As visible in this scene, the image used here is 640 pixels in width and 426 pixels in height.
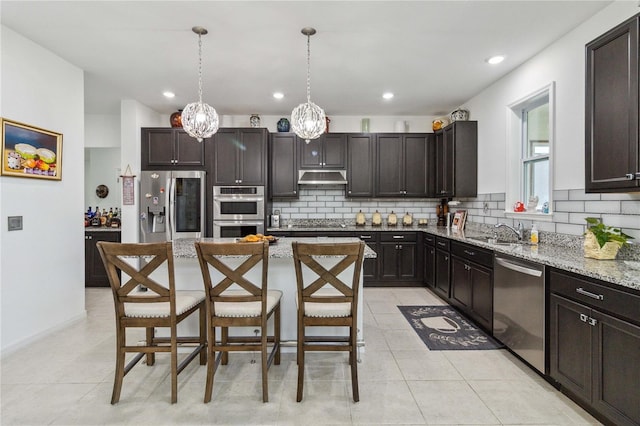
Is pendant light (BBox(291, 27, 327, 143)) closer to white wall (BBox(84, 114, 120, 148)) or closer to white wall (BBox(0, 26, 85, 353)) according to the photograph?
white wall (BBox(0, 26, 85, 353))

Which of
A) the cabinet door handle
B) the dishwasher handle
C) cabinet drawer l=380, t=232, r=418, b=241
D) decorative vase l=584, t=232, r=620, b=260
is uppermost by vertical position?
decorative vase l=584, t=232, r=620, b=260

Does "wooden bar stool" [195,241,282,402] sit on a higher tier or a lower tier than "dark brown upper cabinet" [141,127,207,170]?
lower

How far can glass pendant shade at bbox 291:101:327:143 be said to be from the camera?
9.52 ft

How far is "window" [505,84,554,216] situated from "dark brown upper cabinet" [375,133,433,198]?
62.6 inches

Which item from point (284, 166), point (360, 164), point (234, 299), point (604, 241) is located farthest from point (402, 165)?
point (234, 299)

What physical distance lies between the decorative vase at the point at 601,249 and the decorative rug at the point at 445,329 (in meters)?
1.15

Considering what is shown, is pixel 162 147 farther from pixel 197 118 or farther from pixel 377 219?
pixel 377 219

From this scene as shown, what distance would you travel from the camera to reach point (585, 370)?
1.92 metres

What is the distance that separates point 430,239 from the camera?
182 inches

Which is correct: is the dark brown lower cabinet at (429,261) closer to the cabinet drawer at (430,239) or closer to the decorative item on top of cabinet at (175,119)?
the cabinet drawer at (430,239)

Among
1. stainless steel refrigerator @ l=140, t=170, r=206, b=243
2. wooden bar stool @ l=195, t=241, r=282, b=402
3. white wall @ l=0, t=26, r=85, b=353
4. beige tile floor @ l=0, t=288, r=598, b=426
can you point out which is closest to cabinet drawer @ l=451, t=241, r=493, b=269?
beige tile floor @ l=0, t=288, r=598, b=426

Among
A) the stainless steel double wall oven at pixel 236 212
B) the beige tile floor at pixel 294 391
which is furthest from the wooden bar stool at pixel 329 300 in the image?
the stainless steel double wall oven at pixel 236 212

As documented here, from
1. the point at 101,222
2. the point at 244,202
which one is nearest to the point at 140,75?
the point at 244,202

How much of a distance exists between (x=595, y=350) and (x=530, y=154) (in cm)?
238
